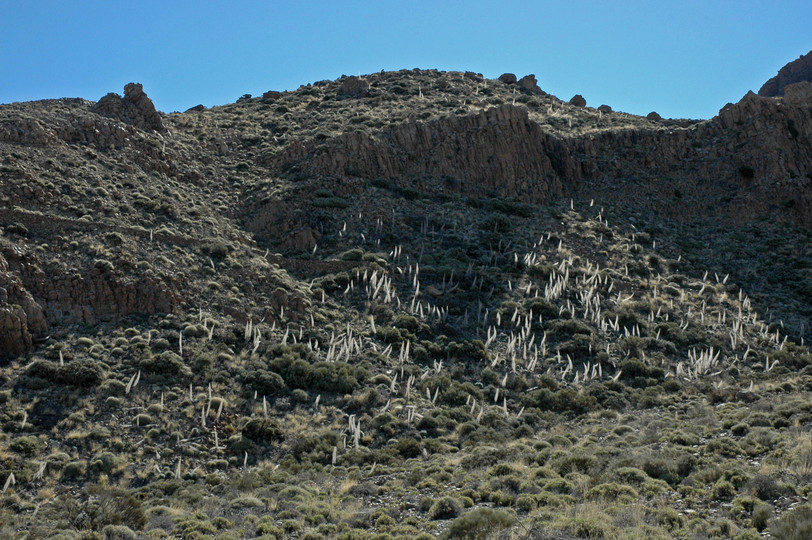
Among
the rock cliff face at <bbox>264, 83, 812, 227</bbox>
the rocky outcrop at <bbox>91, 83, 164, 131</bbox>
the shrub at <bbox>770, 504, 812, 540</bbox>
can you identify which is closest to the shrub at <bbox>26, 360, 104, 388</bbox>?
the shrub at <bbox>770, 504, 812, 540</bbox>

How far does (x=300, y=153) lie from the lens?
181 feet

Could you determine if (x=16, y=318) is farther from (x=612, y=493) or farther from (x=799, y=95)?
(x=799, y=95)

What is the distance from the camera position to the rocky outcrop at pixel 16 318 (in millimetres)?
26281

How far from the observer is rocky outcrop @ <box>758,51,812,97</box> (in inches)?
4387

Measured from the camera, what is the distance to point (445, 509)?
16531 mm

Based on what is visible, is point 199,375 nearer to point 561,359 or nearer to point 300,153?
point 561,359

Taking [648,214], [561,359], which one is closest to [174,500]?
[561,359]

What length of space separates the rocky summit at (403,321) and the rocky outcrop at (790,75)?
5723 centimetres

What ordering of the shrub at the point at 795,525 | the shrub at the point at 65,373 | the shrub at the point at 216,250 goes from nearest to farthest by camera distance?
the shrub at the point at 795,525, the shrub at the point at 65,373, the shrub at the point at 216,250

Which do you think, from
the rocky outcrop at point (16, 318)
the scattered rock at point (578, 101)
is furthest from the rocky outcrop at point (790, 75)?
the rocky outcrop at point (16, 318)

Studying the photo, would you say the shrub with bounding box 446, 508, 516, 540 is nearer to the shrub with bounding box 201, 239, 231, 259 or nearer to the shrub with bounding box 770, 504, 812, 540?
the shrub with bounding box 770, 504, 812, 540

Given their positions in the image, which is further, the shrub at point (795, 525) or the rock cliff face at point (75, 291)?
the rock cliff face at point (75, 291)

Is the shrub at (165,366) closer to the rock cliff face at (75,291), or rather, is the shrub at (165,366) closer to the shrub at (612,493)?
the rock cliff face at (75,291)

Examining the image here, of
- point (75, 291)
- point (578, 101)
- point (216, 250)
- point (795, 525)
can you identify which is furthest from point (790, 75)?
point (795, 525)
